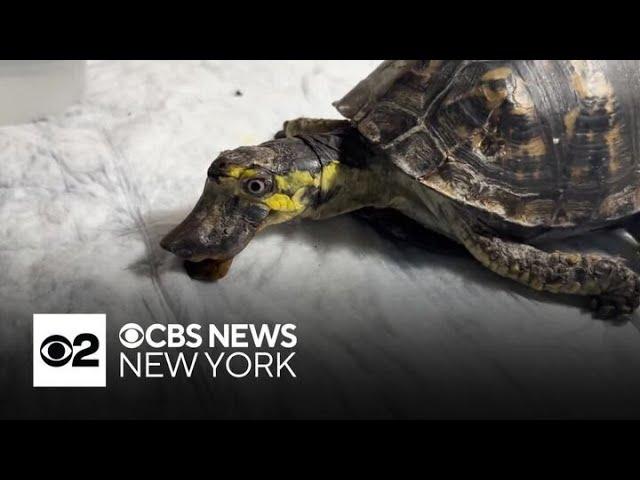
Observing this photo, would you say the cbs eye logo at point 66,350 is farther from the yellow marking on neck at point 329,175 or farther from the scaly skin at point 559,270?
the scaly skin at point 559,270

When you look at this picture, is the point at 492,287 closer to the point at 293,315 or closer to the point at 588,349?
the point at 588,349

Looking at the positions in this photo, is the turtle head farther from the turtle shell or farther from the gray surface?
the turtle shell

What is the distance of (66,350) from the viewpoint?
149cm

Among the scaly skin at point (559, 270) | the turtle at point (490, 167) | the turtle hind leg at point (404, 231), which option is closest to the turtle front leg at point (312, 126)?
the turtle at point (490, 167)

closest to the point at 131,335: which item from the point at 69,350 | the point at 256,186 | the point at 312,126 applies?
the point at 69,350

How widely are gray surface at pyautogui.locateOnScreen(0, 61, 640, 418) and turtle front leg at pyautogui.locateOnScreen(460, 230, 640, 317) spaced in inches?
2.2

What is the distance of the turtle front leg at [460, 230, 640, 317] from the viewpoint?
178 centimetres

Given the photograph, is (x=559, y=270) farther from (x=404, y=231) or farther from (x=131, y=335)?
(x=131, y=335)

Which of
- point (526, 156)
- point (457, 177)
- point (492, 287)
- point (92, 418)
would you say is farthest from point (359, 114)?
point (92, 418)

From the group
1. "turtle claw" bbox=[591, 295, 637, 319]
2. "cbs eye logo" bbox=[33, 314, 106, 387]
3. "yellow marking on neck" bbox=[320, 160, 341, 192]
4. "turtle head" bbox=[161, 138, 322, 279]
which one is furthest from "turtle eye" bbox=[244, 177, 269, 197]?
"turtle claw" bbox=[591, 295, 637, 319]

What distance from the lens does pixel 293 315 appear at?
65.6 inches

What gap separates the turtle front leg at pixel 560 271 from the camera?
5.85 feet

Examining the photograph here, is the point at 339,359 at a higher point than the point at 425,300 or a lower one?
lower
